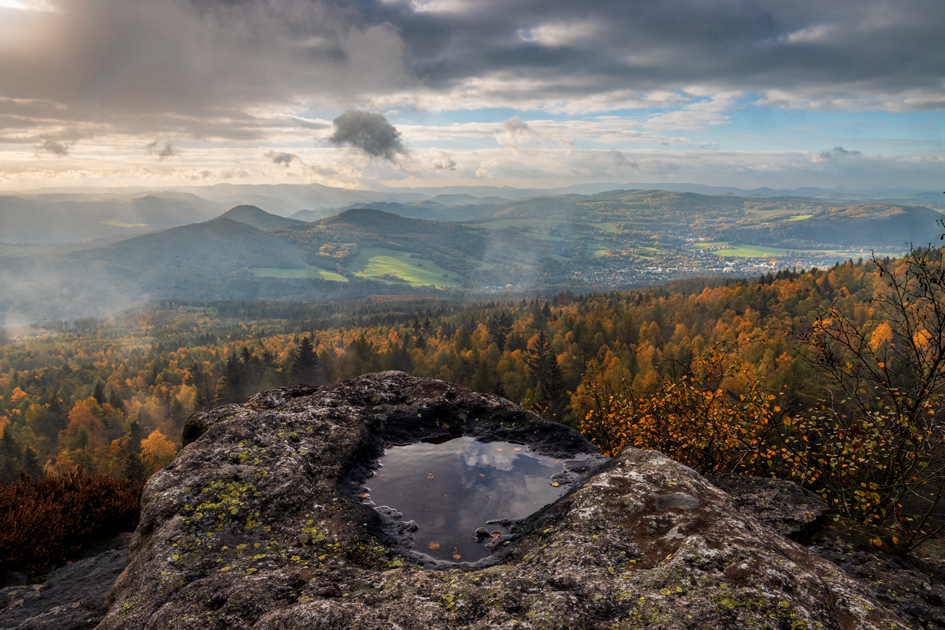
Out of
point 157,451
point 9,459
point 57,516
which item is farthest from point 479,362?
point 9,459

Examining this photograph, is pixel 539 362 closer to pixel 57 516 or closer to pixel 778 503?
pixel 778 503

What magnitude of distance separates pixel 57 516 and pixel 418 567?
9.86m

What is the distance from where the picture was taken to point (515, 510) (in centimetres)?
812

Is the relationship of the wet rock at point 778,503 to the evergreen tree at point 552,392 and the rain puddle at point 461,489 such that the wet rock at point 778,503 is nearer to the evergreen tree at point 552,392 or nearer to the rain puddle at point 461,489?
the rain puddle at point 461,489

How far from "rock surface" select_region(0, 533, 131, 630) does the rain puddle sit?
4734 mm

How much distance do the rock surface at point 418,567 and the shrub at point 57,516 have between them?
5465 millimetres

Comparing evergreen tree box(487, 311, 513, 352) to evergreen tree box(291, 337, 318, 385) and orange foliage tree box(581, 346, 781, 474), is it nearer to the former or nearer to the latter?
evergreen tree box(291, 337, 318, 385)

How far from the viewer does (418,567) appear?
6.20 metres

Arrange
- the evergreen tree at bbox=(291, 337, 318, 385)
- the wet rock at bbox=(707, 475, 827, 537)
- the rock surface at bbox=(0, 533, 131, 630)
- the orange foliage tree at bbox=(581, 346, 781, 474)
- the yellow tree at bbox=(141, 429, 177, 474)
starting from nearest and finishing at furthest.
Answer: the rock surface at bbox=(0, 533, 131, 630), the wet rock at bbox=(707, 475, 827, 537), the orange foliage tree at bbox=(581, 346, 781, 474), the yellow tree at bbox=(141, 429, 177, 474), the evergreen tree at bbox=(291, 337, 318, 385)

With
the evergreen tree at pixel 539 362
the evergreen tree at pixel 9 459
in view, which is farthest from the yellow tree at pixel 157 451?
the evergreen tree at pixel 539 362

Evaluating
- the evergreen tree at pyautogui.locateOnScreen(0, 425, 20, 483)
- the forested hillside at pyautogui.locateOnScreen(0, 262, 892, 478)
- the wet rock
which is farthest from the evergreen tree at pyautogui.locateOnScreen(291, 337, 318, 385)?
the wet rock

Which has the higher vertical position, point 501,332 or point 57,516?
point 57,516

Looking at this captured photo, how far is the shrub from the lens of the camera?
9451mm

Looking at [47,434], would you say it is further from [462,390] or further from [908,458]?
[908,458]
